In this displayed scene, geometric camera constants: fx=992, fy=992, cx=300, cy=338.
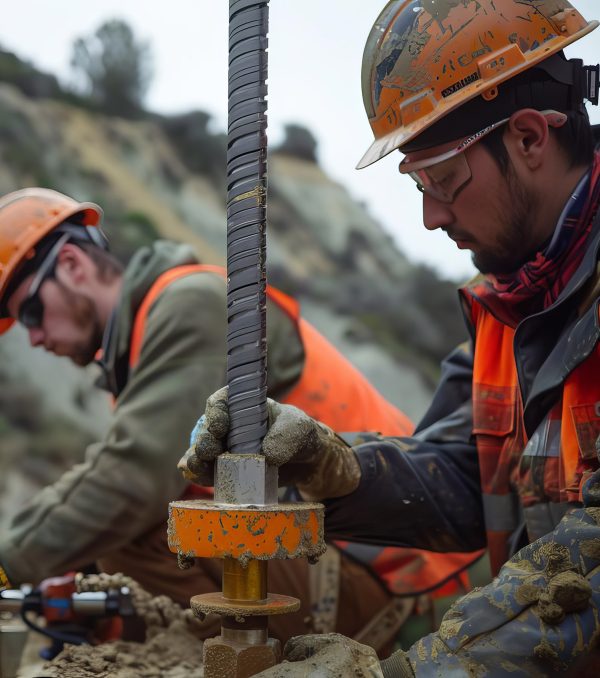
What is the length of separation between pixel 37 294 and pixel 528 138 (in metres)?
2.41

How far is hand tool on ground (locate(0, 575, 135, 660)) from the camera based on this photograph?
3551 millimetres

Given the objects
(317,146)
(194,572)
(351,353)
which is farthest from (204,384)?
(317,146)

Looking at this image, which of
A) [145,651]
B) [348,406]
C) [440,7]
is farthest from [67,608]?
[440,7]

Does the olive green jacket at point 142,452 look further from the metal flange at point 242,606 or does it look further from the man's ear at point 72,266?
the metal flange at point 242,606

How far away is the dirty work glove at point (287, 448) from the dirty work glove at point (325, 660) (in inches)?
13.2

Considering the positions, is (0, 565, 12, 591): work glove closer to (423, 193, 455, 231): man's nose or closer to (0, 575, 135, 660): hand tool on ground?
(0, 575, 135, 660): hand tool on ground

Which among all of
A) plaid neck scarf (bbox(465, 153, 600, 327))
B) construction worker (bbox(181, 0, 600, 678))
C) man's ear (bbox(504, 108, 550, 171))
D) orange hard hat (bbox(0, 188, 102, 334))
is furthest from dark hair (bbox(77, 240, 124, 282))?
man's ear (bbox(504, 108, 550, 171))

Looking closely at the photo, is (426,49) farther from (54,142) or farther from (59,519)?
(54,142)

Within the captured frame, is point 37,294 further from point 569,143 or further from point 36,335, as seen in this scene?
point 569,143

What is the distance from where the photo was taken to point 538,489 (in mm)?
2281

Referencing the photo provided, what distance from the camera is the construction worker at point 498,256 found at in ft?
7.06

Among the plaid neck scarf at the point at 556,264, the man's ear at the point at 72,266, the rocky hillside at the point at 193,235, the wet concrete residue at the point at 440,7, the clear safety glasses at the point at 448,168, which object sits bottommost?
the plaid neck scarf at the point at 556,264

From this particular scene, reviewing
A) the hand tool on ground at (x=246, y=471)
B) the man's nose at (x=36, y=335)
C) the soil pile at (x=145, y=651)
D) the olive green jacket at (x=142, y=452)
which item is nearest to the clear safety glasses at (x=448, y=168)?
the hand tool on ground at (x=246, y=471)

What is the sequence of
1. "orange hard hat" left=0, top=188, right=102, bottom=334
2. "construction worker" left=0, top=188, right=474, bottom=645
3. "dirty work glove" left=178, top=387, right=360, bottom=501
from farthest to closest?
"orange hard hat" left=0, top=188, right=102, bottom=334
"construction worker" left=0, top=188, right=474, bottom=645
"dirty work glove" left=178, top=387, right=360, bottom=501
